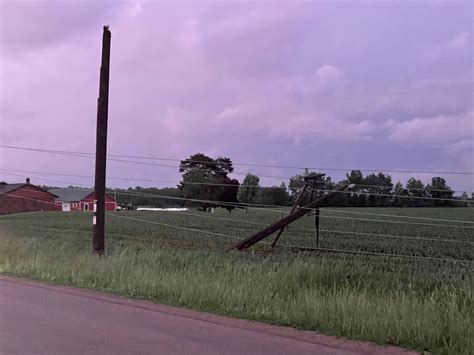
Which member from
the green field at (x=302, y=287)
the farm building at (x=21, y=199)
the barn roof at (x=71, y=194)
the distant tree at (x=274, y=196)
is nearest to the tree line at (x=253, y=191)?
the distant tree at (x=274, y=196)

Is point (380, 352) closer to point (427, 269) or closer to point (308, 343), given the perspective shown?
point (308, 343)

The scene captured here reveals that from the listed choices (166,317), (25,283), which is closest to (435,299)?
(166,317)

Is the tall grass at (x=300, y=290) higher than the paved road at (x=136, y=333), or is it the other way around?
the tall grass at (x=300, y=290)

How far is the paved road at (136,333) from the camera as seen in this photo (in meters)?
6.10

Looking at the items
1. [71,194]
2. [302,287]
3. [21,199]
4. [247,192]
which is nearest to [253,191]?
[247,192]

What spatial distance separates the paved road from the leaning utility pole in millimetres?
5655

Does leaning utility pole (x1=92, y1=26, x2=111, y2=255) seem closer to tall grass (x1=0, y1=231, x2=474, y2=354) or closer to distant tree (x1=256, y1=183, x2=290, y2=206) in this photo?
tall grass (x1=0, y1=231, x2=474, y2=354)

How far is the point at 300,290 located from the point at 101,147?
24.9ft

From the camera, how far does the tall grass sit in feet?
22.9

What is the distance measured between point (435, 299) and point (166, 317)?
13.9 ft

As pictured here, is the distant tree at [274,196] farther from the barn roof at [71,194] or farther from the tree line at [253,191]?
A: the barn roof at [71,194]

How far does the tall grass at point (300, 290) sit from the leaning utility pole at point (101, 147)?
3.01 feet

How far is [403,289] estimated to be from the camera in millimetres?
9797

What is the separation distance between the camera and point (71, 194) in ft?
321
